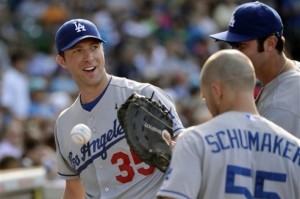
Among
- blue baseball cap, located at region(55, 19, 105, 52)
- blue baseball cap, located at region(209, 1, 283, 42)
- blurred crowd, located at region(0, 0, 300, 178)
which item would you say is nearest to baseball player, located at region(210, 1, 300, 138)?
blue baseball cap, located at region(209, 1, 283, 42)

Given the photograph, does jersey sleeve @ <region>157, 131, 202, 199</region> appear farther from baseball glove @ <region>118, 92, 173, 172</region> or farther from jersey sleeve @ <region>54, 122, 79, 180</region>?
jersey sleeve @ <region>54, 122, 79, 180</region>

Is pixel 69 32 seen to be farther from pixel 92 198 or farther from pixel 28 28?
pixel 28 28

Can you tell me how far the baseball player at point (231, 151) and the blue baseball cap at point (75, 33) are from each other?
1608 mm

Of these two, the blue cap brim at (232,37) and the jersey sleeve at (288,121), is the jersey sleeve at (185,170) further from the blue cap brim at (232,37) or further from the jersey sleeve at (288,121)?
the blue cap brim at (232,37)

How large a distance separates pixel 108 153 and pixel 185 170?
154 cm

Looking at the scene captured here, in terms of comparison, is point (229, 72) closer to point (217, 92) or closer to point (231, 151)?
point (217, 92)

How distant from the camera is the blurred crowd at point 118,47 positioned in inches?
527

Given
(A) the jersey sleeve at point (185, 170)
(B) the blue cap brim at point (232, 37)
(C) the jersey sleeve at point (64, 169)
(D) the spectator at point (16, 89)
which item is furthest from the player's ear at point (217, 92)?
(D) the spectator at point (16, 89)

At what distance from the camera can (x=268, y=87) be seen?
516cm

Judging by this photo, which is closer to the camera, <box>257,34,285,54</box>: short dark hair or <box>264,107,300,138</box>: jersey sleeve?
<box>264,107,300,138</box>: jersey sleeve

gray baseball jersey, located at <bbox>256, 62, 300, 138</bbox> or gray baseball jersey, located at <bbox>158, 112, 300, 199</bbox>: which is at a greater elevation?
gray baseball jersey, located at <bbox>256, 62, 300, 138</bbox>

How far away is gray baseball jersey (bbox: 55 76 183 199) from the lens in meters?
5.45

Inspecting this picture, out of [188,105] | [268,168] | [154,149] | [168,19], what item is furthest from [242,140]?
[168,19]

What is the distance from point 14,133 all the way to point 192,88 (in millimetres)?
4632
